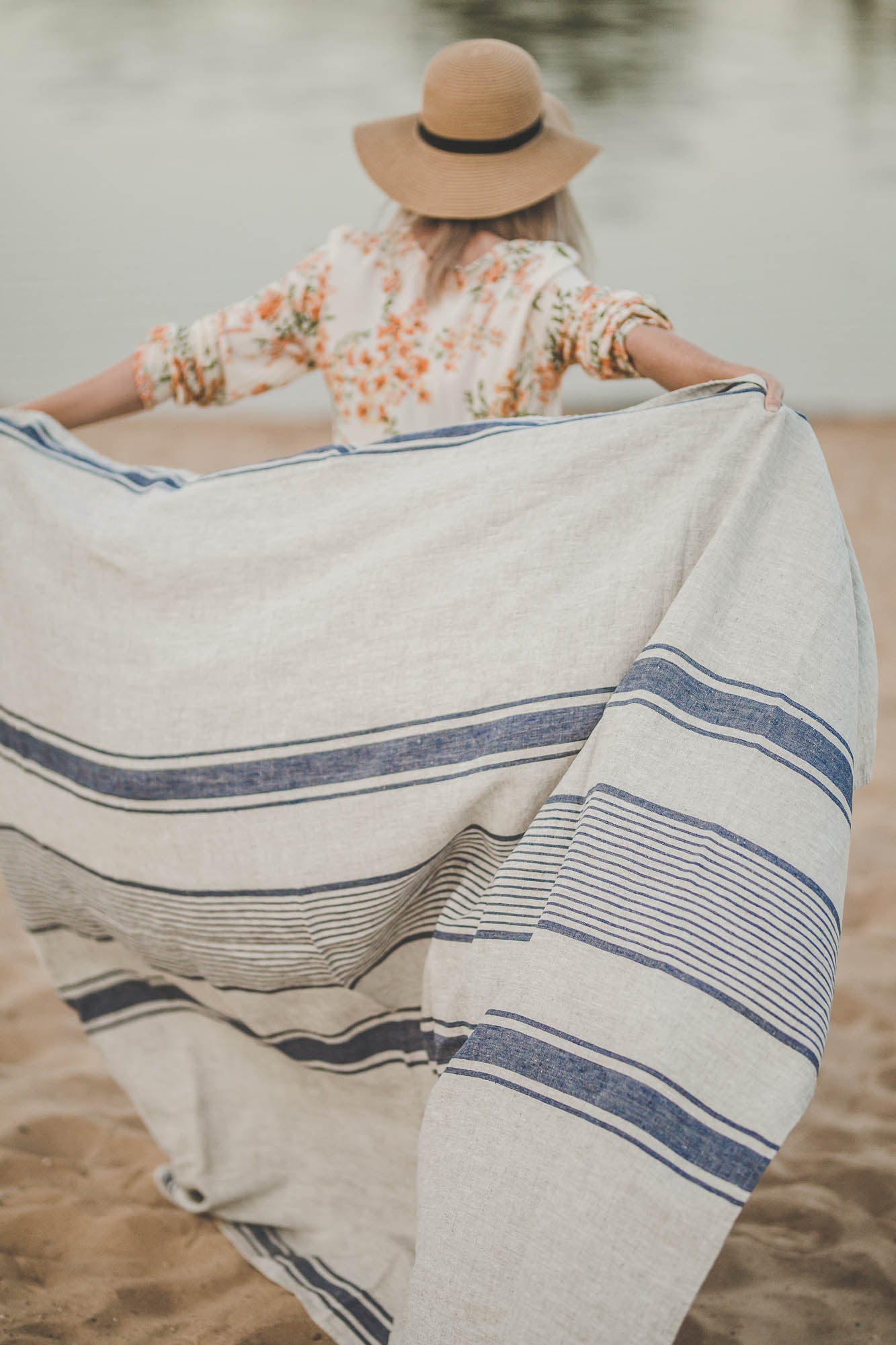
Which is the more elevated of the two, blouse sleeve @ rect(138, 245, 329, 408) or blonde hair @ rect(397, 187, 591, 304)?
blonde hair @ rect(397, 187, 591, 304)

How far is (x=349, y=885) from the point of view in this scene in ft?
4.14

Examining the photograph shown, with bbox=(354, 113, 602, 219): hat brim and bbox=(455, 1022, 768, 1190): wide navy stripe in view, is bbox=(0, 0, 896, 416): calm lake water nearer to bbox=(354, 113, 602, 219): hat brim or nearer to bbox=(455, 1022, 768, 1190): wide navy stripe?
bbox=(354, 113, 602, 219): hat brim

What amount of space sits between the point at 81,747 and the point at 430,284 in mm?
884

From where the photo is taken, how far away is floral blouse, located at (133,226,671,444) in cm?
163

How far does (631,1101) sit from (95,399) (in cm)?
133

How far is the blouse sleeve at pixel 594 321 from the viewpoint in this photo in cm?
147

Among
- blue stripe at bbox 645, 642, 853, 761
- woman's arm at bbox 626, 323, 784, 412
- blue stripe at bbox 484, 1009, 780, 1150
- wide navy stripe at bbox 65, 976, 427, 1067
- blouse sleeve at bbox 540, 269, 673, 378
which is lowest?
wide navy stripe at bbox 65, 976, 427, 1067

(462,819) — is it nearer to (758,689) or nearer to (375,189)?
(758,689)

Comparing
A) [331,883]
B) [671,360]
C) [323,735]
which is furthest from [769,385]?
[331,883]

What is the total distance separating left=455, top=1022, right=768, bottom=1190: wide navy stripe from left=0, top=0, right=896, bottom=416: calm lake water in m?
9.66

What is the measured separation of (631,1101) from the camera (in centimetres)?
93

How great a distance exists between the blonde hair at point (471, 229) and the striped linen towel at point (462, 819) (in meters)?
0.42

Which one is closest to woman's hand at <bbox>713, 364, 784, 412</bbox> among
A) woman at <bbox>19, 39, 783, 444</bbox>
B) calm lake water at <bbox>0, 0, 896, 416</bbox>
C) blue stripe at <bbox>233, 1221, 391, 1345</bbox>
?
woman at <bbox>19, 39, 783, 444</bbox>

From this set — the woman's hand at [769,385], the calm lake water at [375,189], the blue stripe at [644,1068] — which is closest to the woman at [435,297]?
the woman's hand at [769,385]
